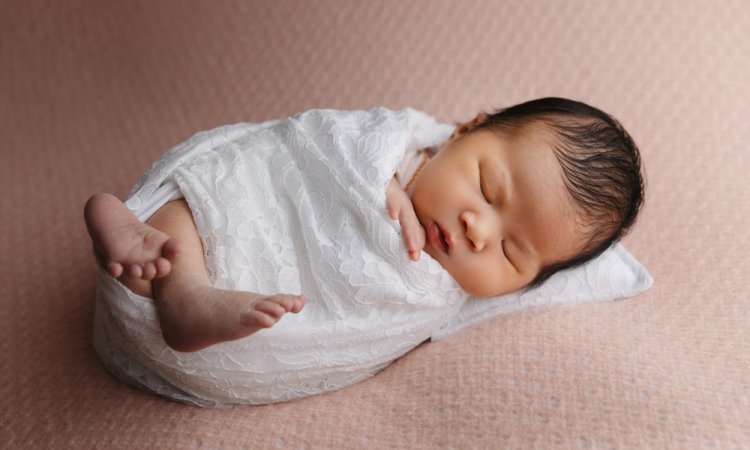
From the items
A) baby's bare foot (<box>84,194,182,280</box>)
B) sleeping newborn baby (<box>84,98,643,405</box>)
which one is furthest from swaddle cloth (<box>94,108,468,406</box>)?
baby's bare foot (<box>84,194,182,280</box>)

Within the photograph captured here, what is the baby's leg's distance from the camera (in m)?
0.86

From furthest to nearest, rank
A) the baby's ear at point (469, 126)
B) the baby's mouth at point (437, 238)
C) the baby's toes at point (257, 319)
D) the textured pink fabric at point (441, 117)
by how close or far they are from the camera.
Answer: the baby's ear at point (469, 126), the baby's mouth at point (437, 238), the textured pink fabric at point (441, 117), the baby's toes at point (257, 319)

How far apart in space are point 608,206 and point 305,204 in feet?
1.51

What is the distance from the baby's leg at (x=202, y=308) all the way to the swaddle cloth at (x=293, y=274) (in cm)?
6

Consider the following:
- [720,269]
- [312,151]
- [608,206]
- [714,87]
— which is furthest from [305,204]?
[714,87]

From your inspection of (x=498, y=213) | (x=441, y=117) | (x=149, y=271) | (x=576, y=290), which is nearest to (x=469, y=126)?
(x=498, y=213)

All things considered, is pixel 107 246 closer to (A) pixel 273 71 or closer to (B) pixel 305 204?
(B) pixel 305 204

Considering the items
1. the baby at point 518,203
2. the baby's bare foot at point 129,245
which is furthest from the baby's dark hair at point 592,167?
the baby's bare foot at point 129,245

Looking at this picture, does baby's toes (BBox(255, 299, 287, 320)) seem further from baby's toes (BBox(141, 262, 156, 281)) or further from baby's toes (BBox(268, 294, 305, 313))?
baby's toes (BBox(141, 262, 156, 281))

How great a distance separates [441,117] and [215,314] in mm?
1034

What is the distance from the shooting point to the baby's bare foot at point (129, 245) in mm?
885

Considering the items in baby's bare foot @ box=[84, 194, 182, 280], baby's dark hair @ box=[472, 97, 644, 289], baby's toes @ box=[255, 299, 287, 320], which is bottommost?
baby's toes @ box=[255, 299, 287, 320]

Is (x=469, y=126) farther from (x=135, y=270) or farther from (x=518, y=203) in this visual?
(x=135, y=270)

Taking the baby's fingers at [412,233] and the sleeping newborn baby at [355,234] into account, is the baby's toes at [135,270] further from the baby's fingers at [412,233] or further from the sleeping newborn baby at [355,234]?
the baby's fingers at [412,233]
